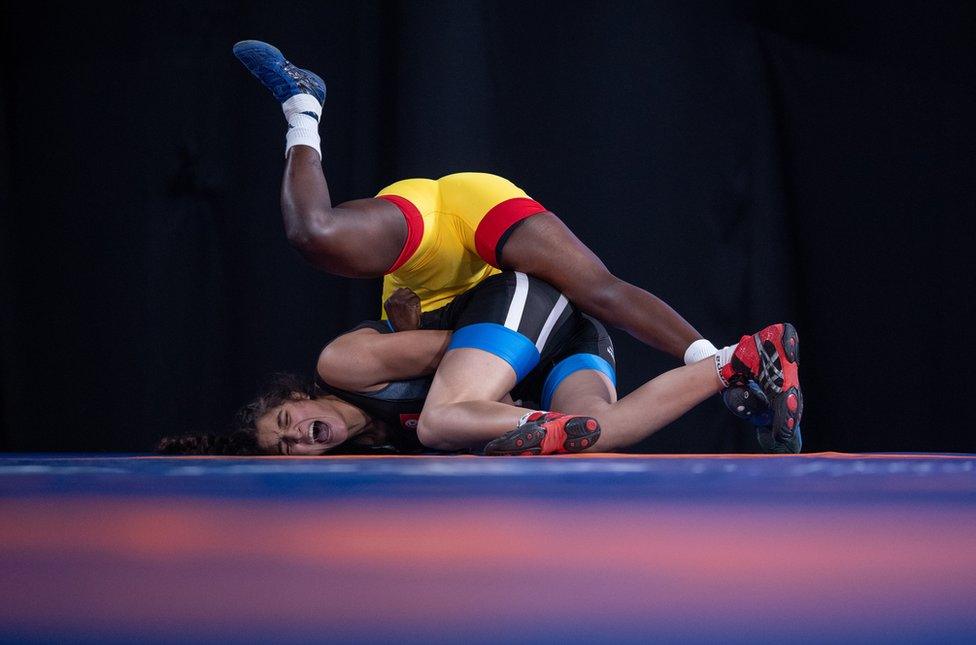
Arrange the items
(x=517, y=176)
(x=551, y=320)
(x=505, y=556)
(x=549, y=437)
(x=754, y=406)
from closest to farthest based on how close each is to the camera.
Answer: (x=505, y=556) → (x=549, y=437) → (x=754, y=406) → (x=551, y=320) → (x=517, y=176)

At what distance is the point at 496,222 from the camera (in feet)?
5.14

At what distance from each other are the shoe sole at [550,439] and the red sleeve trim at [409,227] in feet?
1.74

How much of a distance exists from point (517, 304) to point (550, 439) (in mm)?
393

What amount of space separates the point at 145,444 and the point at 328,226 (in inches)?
46.7

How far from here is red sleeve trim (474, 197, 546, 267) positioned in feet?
5.12

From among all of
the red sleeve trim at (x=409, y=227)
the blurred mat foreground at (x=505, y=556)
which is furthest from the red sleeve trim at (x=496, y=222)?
the blurred mat foreground at (x=505, y=556)

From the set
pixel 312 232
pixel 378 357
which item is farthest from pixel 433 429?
pixel 312 232

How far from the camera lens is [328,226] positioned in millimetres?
1433

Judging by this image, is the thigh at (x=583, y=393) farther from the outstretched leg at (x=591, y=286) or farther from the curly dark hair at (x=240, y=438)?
the curly dark hair at (x=240, y=438)

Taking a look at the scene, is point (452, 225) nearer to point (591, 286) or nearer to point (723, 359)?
point (591, 286)

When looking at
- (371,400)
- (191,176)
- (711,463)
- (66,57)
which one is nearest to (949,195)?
(371,400)

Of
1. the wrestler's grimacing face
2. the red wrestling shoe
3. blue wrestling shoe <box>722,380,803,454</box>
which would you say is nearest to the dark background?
the wrestler's grimacing face

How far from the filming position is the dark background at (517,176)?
212 centimetres

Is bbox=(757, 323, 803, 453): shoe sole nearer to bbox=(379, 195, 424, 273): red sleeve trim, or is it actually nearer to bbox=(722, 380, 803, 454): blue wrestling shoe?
bbox=(722, 380, 803, 454): blue wrestling shoe
